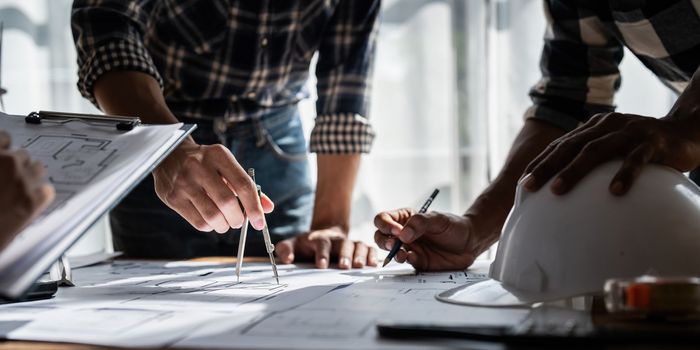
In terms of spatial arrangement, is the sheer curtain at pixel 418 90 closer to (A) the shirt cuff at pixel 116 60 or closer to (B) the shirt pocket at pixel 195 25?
(B) the shirt pocket at pixel 195 25

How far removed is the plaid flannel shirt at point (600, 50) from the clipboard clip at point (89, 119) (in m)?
0.73

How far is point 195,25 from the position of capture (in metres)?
1.48

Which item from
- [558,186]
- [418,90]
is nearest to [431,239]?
[558,186]

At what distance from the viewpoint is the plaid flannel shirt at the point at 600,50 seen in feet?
3.97

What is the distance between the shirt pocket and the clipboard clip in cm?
62

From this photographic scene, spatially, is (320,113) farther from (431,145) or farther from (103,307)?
(431,145)

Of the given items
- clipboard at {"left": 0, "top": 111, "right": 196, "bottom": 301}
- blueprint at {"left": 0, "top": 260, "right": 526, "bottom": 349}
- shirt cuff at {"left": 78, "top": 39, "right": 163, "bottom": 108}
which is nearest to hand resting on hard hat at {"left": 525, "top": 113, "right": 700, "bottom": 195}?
blueprint at {"left": 0, "top": 260, "right": 526, "bottom": 349}

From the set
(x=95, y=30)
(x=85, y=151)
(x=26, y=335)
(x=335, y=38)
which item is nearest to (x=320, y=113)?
(x=335, y=38)

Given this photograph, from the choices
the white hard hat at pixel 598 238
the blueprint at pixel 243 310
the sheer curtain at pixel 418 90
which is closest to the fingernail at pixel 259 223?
the blueprint at pixel 243 310

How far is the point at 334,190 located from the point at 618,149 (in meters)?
0.78

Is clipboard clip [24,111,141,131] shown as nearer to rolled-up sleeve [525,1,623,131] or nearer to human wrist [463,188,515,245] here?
human wrist [463,188,515,245]

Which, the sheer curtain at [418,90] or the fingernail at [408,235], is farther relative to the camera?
the sheer curtain at [418,90]

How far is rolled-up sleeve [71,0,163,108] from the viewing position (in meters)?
1.24

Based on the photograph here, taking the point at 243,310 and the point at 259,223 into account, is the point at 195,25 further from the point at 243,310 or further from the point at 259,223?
the point at 243,310
